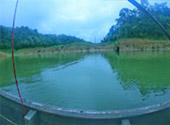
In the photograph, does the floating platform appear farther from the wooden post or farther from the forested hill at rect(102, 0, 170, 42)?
the forested hill at rect(102, 0, 170, 42)

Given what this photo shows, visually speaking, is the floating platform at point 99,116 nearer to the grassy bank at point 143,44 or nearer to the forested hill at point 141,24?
the grassy bank at point 143,44

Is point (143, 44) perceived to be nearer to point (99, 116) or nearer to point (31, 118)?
point (99, 116)

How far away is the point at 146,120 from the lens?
2.11m

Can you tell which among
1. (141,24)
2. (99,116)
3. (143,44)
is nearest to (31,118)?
(99,116)

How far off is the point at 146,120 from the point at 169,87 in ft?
17.5

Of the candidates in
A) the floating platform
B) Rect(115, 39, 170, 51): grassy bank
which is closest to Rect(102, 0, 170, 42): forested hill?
Rect(115, 39, 170, 51): grassy bank

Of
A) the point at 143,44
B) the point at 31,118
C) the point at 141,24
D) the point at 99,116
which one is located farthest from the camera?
the point at 141,24

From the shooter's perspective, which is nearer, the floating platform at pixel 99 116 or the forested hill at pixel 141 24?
the floating platform at pixel 99 116

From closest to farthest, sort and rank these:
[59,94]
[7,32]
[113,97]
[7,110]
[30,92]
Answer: [7,110]
[113,97]
[59,94]
[30,92]
[7,32]

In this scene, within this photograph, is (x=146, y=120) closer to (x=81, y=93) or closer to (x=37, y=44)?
(x=81, y=93)

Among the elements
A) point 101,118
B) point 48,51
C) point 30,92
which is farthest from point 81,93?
point 48,51

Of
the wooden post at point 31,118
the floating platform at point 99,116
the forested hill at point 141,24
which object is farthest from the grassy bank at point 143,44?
the wooden post at point 31,118

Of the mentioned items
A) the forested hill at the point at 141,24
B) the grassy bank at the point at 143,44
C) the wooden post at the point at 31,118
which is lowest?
the wooden post at the point at 31,118

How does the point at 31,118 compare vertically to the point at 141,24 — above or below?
below
